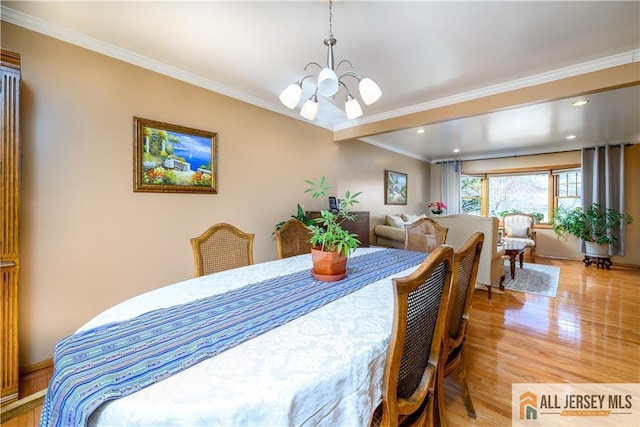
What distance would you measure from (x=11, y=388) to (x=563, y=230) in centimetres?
761

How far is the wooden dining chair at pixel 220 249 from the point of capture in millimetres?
1648

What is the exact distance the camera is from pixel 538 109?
3.42 meters

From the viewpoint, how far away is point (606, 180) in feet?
16.1

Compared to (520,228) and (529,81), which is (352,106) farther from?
(520,228)

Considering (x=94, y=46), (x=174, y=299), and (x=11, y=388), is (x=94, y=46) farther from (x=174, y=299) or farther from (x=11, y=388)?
(x=11, y=388)

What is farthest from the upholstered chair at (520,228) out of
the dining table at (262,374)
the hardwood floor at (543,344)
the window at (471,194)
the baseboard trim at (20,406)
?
the baseboard trim at (20,406)

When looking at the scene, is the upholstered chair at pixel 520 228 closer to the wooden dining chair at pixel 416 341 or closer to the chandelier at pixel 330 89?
the chandelier at pixel 330 89

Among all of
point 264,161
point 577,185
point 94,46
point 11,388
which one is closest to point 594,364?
point 264,161

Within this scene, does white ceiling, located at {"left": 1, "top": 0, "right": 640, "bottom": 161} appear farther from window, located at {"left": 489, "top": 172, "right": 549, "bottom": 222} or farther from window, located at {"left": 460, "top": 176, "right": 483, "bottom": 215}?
window, located at {"left": 460, "top": 176, "right": 483, "bottom": 215}

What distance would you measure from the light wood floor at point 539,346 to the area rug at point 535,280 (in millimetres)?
163

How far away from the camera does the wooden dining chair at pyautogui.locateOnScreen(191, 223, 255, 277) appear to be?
1.65m

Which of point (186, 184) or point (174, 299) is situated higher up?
point (186, 184)

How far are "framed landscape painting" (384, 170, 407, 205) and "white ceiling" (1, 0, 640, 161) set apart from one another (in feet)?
8.19

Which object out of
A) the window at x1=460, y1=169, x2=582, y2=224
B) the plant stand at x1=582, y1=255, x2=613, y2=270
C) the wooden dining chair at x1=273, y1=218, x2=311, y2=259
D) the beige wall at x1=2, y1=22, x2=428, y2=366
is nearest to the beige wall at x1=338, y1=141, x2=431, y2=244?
the window at x1=460, y1=169, x2=582, y2=224
